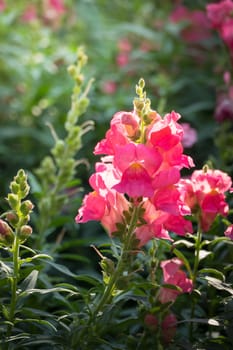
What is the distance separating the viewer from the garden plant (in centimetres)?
151

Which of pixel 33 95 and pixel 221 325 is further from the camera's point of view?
pixel 33 95

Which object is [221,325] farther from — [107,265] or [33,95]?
[33,95]

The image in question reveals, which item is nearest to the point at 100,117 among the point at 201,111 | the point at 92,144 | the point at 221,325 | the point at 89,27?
the point at 92,144

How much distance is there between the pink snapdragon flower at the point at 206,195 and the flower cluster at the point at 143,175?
87mm

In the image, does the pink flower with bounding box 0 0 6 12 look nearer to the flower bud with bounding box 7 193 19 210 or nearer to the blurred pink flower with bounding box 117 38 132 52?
the blurred pink flower with bounding box 117 38 132 52

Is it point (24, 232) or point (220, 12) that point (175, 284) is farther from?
point (220, 12)

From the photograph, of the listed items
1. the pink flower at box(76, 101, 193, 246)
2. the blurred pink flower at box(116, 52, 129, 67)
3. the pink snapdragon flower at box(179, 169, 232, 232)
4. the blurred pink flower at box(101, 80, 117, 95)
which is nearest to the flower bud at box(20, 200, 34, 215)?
the pink flower at box(76, 101, 193, 246)

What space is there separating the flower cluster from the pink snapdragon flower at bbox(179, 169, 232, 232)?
0.09m

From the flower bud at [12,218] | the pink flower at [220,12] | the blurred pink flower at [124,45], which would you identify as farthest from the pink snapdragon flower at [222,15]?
the blurred pink flower at [124,45]

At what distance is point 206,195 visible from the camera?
1.64 meters

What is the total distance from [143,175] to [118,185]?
5 cm

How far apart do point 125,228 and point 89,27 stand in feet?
9.70

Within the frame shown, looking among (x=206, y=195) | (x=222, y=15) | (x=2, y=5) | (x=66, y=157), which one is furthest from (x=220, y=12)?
(x=2, y=5)

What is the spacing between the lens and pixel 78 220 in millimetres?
1603
